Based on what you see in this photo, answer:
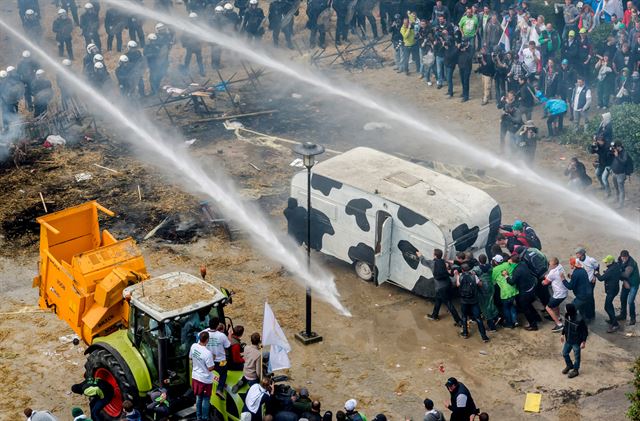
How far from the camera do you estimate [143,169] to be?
26297mm

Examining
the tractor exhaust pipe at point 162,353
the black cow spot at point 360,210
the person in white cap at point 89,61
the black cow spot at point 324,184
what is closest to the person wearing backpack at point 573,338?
the black cow spot at point 360,210

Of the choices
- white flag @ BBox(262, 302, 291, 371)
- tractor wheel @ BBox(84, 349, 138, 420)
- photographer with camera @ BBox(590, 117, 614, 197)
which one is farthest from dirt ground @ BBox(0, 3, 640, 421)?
white flag @ BBox(262, 302, 291, 371)

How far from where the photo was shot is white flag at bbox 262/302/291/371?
1599 centimetres

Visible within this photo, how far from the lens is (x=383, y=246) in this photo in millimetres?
19688

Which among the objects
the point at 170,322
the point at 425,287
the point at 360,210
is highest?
the point at 170,322

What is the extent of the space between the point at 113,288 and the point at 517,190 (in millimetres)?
11992

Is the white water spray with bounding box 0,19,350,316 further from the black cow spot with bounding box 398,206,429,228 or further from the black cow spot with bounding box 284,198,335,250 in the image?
the black cow spot with bounding box 398,206,429,228

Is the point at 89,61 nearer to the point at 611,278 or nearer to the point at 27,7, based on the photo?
the point at 27,7

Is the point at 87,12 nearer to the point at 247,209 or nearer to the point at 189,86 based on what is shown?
the point at 189,86

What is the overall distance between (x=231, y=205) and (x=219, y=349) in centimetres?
974

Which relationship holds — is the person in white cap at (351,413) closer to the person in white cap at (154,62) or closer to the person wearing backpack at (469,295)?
the person wearing backpack at (469,295)

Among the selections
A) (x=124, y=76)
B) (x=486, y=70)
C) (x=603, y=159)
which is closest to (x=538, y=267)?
(x=603, y=159)

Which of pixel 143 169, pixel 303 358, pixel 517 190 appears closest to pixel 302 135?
→ pixel 143 169

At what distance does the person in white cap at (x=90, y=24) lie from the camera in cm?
3628
